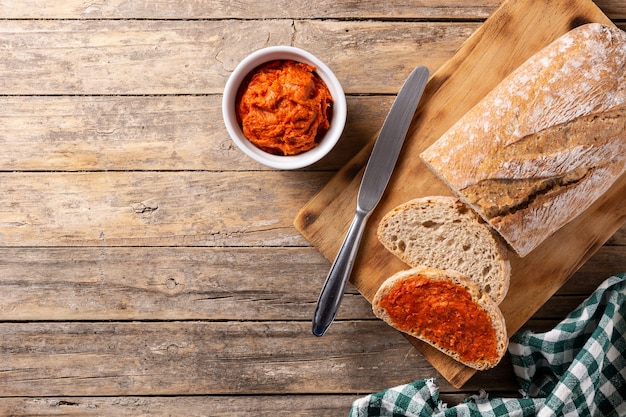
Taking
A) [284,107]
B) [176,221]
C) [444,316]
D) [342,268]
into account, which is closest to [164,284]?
[176,221]

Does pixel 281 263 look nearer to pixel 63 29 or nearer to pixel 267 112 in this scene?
pixel 267 112

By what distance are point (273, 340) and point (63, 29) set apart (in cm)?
138

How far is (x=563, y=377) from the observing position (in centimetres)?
196

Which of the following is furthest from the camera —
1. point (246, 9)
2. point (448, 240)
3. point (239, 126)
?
point (246, 9)

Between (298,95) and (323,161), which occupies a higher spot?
(298,95)

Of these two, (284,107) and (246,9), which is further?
(246,9)

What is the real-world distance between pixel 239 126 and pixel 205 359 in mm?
911

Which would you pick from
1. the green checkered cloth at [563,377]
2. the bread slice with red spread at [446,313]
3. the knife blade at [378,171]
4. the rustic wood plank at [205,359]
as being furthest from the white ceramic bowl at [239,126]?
the green checkered cloth at [563,377]

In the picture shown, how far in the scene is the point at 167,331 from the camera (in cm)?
212

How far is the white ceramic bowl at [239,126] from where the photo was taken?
69.3 inches

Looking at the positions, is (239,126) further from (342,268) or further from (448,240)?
(448,240)

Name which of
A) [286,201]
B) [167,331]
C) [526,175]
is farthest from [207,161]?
[526,175]

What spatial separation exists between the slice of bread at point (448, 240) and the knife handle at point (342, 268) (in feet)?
0.25

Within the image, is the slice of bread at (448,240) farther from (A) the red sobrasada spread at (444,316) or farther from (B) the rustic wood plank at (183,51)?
(B) the rustic wood plank at (183,51)
